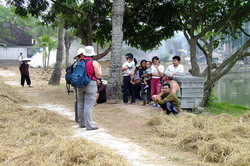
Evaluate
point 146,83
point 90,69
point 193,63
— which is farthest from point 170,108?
point 193,63

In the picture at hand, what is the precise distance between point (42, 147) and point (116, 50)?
7.20 metres

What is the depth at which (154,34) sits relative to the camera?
16.1 meters

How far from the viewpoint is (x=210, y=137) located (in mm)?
6082

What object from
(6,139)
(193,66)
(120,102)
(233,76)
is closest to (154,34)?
(193,66)

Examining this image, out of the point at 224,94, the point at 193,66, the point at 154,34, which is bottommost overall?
the point at 224,94

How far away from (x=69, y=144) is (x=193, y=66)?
30.0ft

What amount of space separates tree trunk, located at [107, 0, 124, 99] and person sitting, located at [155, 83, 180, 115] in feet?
11.4

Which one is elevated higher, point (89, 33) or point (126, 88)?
point (89, 33)

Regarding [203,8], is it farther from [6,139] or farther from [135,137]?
[6,139]

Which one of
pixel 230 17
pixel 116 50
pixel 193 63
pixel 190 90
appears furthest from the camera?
pixel 193 63

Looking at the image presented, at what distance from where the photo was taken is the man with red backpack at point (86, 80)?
7301 mm

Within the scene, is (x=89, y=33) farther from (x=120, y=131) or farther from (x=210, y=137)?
(x=210, y=137)

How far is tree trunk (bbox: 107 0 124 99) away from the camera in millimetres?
12016

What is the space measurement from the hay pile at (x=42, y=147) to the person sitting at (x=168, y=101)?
2296 millimetres
